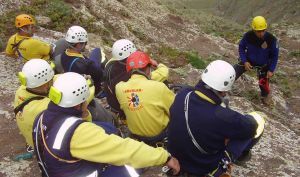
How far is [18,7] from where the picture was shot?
18016mm

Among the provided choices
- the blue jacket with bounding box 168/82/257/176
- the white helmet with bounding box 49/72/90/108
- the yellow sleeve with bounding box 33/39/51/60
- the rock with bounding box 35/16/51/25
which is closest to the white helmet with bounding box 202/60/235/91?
the blue jacket with bounding box 168/82/257/176

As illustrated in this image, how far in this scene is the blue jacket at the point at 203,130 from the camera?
6.58m

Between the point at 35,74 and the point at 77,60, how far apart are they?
2615 mm

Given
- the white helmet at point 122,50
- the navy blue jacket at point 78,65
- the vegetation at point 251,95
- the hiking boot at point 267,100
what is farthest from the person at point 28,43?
the hiking boot at point 267,100

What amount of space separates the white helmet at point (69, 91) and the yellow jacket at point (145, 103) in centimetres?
170

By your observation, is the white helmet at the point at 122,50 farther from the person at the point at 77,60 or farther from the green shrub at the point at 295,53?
the green shrub at the point at 295,53

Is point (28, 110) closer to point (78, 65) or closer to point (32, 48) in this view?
point (78, 65)

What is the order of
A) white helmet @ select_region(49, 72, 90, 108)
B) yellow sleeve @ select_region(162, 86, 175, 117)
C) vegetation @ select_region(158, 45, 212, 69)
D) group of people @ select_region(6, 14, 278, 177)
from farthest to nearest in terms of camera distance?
vegetation @ select_region(158, 45, 212, 69) < yellow sleeve @ select_region(162, 86, 175, 117) < white helmet @ select_region(49, 72, 90, 108) < group of people @ select_region(6, 14, 278, 177)

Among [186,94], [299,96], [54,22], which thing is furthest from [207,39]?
[186,94]

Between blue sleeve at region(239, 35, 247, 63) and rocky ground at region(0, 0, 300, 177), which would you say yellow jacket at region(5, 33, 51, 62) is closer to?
rocky ground at region(0, 0, 300, 177)

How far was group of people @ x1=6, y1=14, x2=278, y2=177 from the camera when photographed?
5.56 m

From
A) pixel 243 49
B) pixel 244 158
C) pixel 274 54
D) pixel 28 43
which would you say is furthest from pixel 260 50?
pixel 28 43

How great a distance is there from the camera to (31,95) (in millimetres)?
7633

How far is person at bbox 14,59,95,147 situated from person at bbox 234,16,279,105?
8585 millimetres
